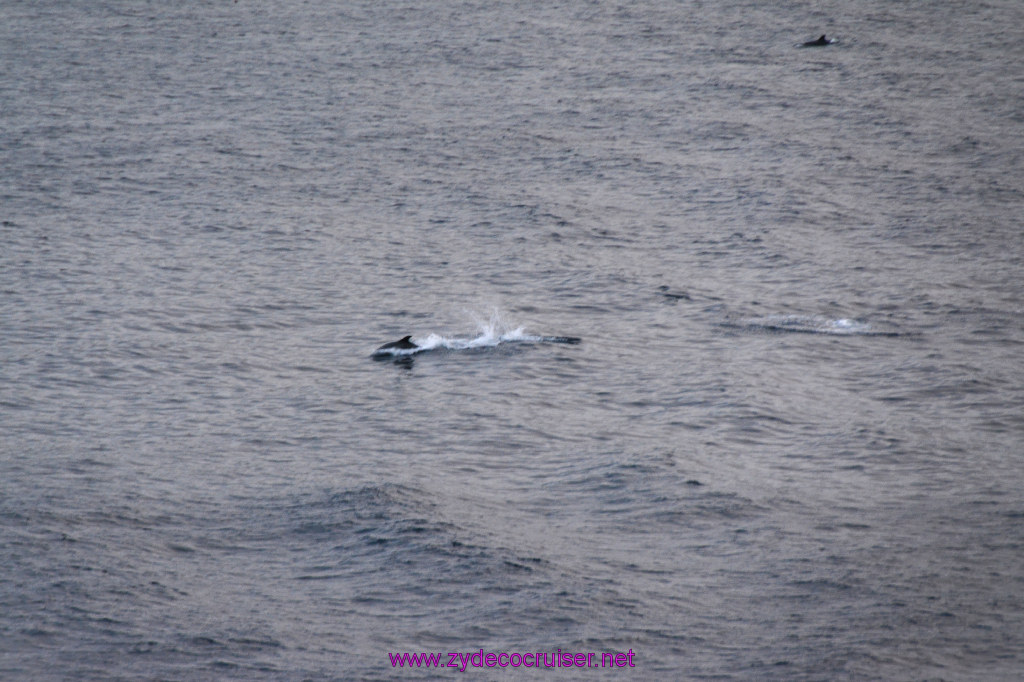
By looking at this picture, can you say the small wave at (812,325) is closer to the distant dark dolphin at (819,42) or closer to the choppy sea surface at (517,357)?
the choppy sea surface at (517,357)

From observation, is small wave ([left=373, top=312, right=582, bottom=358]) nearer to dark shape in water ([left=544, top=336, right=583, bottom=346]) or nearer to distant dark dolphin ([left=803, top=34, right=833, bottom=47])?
dark shape in water ([left=544, top=336, right=583, bottom=346])

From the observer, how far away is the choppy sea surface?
21797 mm

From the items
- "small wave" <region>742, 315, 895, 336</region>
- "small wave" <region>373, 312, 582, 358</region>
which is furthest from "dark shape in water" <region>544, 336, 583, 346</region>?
"small wave" <region>742, 315, 895, 336</region>

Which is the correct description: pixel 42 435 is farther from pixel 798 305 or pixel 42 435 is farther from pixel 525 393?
pixel 798 305

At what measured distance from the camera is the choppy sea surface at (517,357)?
21797 mm

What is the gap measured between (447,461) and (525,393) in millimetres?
4671

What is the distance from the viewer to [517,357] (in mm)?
35000

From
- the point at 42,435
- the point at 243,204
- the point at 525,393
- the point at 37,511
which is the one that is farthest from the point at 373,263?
the point at 37,511

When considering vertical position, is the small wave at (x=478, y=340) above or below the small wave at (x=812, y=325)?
below

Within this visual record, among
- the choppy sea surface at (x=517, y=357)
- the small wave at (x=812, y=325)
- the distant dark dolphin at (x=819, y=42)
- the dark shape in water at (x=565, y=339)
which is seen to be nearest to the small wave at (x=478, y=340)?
the dark shape in water at (x=565, y=339)

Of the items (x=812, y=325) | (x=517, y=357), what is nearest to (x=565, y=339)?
(x=517, y=357)

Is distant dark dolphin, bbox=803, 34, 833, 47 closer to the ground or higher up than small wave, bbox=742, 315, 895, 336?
higher up

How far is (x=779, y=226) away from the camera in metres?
46.7

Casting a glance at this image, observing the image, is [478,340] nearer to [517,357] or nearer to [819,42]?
[517,357]
